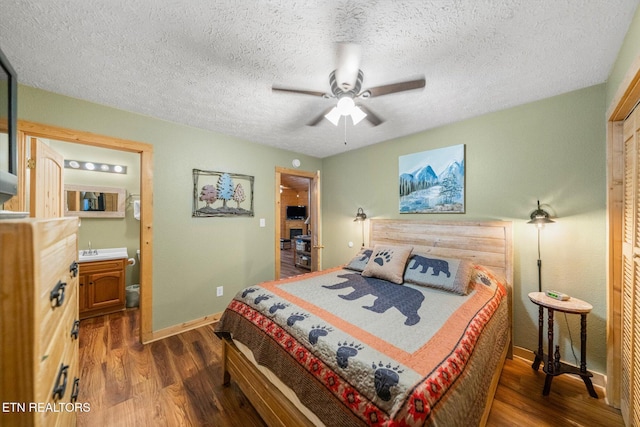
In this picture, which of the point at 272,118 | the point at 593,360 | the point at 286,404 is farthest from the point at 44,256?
the point at 593,360

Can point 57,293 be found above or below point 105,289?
above

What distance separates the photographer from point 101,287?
10.2ft

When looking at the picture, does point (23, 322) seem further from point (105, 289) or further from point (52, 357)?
point (105, 289)

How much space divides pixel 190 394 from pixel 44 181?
214 centimetres

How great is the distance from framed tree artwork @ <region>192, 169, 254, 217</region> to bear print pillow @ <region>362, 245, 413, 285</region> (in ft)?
5.86

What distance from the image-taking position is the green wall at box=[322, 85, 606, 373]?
6.36 ft

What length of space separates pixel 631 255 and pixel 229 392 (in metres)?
2.89

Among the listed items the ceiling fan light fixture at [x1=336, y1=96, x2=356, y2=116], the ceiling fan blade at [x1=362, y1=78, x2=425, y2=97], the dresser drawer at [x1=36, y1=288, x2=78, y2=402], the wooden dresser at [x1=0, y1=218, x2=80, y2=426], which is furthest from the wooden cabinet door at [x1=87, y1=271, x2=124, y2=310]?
the ceiling fan blade at [x1=362, y1=78, x2=425, y2=97]

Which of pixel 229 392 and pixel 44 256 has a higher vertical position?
pixel 44 256

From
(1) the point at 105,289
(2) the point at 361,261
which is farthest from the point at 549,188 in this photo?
(1) the point at 105,289

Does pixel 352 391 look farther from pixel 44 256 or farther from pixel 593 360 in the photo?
pixel 593 360

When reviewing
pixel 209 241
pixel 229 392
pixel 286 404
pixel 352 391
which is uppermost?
pixel 209 241

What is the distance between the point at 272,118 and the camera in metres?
2.57

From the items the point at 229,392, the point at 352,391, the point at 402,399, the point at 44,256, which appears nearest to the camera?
the point at 44,256
